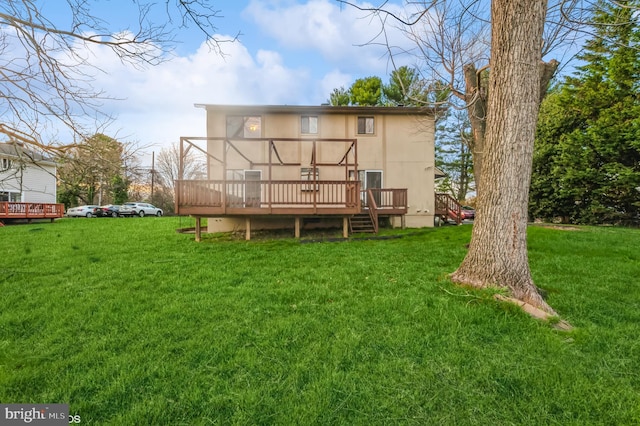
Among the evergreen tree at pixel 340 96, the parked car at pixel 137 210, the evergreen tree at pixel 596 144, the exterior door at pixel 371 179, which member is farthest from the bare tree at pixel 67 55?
the parked car at pixel 137 210

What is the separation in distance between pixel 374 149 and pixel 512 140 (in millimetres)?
9004

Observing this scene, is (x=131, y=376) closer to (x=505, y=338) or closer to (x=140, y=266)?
(x=505, y=338)

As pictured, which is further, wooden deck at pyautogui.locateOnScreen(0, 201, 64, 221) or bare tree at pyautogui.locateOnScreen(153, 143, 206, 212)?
bare tree at pyautogui.locateOnScreen(153, 143, 206, 212)

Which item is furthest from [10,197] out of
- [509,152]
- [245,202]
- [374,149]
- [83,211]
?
[509,152]

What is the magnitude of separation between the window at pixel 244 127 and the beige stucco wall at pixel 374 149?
181 millimetres

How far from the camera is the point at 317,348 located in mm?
2650

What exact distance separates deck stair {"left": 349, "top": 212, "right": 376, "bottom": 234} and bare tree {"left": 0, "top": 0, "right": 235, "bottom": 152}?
8191 millimetres

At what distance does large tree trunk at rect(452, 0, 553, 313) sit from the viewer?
3.72 meters

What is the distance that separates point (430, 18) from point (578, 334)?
740cm

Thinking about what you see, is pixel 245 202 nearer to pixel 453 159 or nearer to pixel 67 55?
pixel 67 55

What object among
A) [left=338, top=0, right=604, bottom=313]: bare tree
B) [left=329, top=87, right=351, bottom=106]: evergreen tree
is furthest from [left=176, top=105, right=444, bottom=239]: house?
[left=329, top=87, right=351, bottom=106]: evergreen tree

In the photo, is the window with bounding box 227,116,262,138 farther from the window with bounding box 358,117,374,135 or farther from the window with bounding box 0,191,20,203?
the window with bounding box 0,191,20,203

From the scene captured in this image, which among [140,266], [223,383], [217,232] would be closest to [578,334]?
[223,383]

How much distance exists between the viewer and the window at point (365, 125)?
12.6 m
